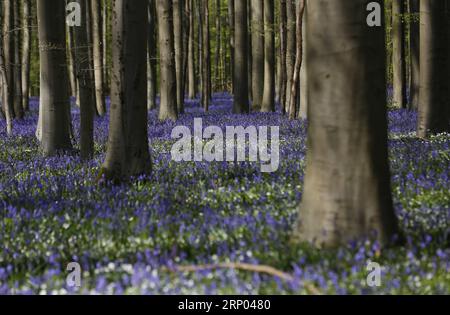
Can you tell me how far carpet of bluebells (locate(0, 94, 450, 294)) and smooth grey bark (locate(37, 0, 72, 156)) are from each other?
295 centimetres

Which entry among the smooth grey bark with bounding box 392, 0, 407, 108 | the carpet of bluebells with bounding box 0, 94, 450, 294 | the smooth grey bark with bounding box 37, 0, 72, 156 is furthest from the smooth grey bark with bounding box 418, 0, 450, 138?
the smooth grey bark with bounding box 392, 0, 407, 108

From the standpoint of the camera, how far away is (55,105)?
40.1 ft

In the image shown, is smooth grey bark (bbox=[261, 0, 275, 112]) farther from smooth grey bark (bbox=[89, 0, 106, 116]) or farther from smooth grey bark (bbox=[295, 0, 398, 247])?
smooth grey bark (bbox=[295, 0, 398, 247])

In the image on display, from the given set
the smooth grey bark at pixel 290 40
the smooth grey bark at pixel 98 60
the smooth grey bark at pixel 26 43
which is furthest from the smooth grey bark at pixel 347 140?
the smooth grey bark at pixel 26 43

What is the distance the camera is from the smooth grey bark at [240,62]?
76.1 feet

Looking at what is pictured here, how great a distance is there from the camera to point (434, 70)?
41.0ft

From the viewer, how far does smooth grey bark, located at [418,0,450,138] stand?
12.5 m

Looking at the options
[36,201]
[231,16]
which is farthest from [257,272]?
[231,16]

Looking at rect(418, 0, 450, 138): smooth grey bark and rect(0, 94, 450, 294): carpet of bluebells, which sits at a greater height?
rect(418, 0, 450, 138): smooth grey bark

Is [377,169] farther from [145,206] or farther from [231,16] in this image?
[231,16]

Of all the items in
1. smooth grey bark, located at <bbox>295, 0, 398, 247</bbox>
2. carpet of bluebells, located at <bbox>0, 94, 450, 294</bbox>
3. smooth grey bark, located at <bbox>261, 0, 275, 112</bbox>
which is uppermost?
smooth grey bark, located at <bbox>261, 0, 275, 112</bbox>

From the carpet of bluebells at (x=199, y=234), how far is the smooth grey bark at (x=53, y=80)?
116 inches

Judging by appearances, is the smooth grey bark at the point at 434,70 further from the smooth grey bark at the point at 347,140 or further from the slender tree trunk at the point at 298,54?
the smooth grey bark at the point at 347,140

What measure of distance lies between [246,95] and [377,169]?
18519 mm
